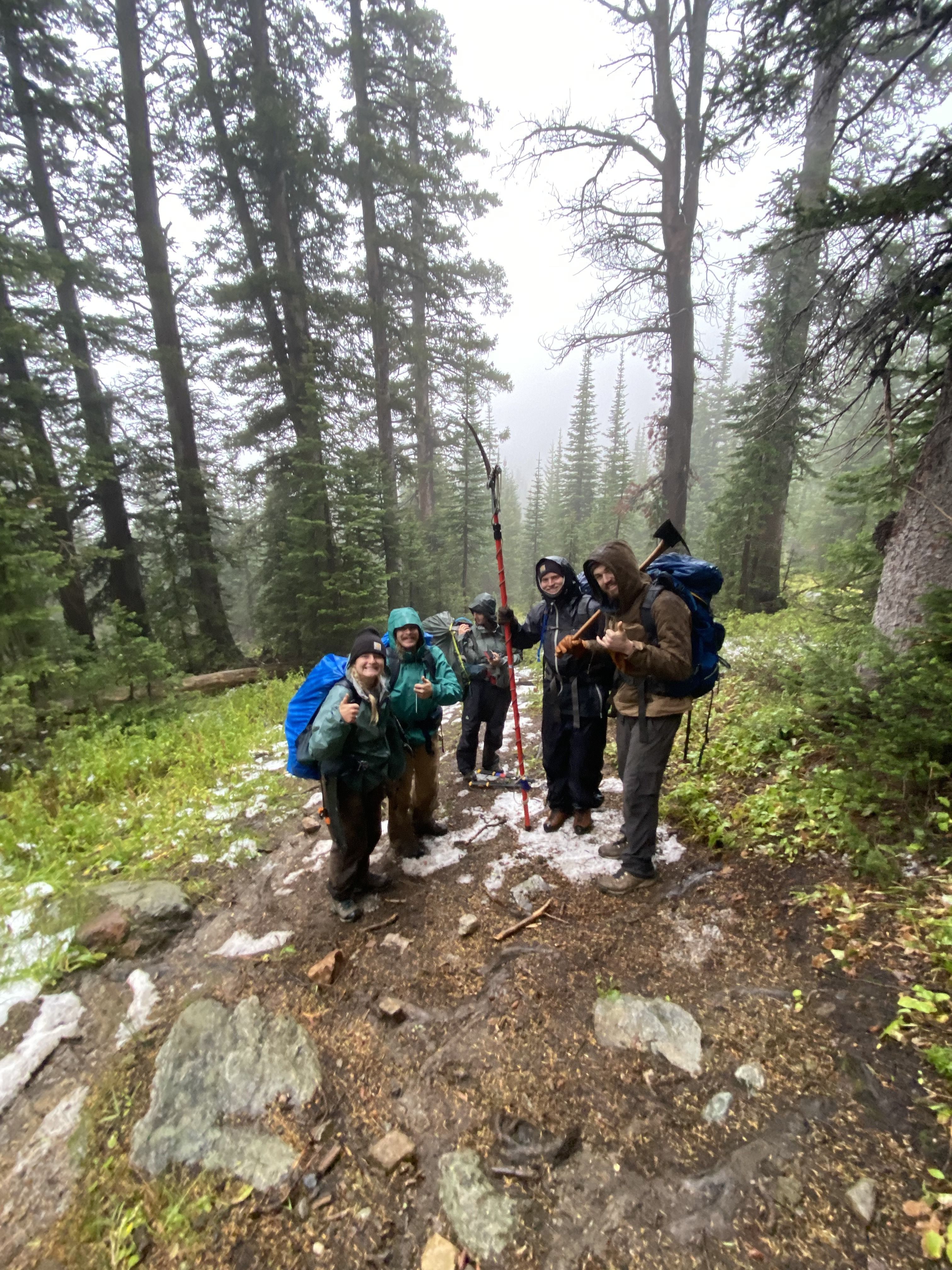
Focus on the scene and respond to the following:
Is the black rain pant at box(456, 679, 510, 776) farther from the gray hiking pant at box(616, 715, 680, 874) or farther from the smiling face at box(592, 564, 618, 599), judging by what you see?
the smiling face at box(592, 564, 618, 599)

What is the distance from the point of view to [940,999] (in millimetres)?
2553

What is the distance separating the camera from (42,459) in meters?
7.50

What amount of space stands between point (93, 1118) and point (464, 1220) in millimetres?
2002

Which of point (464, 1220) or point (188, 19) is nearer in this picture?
point (464, 1220)

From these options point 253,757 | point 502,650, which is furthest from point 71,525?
point 502,650

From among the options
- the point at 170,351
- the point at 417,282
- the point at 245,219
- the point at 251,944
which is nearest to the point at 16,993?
the point at 251,944

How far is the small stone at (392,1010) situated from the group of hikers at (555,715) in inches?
34.5

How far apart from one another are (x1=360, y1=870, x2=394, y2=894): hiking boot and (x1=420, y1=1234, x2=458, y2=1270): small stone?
234 centimetres

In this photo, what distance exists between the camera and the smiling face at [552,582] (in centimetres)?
454

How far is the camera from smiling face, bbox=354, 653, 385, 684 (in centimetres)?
384

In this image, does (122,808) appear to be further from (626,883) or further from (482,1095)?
(626,883)

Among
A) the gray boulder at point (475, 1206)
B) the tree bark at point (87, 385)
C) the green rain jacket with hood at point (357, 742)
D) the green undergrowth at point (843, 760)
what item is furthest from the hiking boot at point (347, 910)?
the tree bark at point (87, 385)

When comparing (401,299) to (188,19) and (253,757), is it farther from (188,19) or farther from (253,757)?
(253,757)

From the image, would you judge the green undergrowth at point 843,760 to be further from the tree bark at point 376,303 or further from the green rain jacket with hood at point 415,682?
the tree bark at point 376,303
